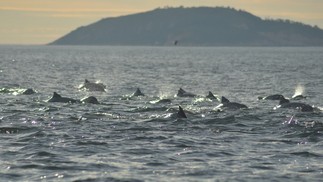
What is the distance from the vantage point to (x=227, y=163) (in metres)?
23.2

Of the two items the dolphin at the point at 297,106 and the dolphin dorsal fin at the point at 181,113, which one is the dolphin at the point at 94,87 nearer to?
the dolphin at the point at 297,106

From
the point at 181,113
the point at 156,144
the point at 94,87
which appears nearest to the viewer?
the point at 156,144

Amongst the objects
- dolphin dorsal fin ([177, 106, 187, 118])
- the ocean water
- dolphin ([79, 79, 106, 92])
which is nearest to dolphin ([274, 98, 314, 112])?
the ocean water

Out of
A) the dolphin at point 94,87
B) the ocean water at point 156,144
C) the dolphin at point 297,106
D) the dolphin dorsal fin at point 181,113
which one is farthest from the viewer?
the dolphin at point 94,87

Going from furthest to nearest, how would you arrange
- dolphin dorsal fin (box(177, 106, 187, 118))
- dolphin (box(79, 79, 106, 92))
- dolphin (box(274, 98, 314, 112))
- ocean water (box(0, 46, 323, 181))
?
1. dolphin (box(79, 79, 106, 92))
2. dolphin (box(274, 98, 314, 112))
3. dolphin dorsal fin (box(177, 106, 187, 118))
4. ocean water (box(0, 46, 323, 181))

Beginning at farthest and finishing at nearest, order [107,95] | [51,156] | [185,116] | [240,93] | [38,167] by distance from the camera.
A: [240,93] < [107,95] < [185,116] < [51,156] < [38,167]

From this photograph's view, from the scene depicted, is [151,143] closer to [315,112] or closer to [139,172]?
[139,172]

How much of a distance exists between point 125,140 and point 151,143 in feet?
3.75

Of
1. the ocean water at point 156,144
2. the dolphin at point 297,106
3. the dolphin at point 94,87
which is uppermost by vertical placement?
the ocean water at point 156,144

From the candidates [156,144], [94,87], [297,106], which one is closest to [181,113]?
[156,144]

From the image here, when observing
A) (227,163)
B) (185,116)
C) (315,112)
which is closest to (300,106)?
(315,112)

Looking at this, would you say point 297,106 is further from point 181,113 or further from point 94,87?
point 94,87

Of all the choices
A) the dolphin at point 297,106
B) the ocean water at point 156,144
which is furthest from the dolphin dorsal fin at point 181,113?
the dolphin at point 297,106

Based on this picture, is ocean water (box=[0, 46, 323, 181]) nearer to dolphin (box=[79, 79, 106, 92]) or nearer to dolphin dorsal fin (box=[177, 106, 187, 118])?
dolphin dorsal fin (box=[177, 106, 187, 118])
